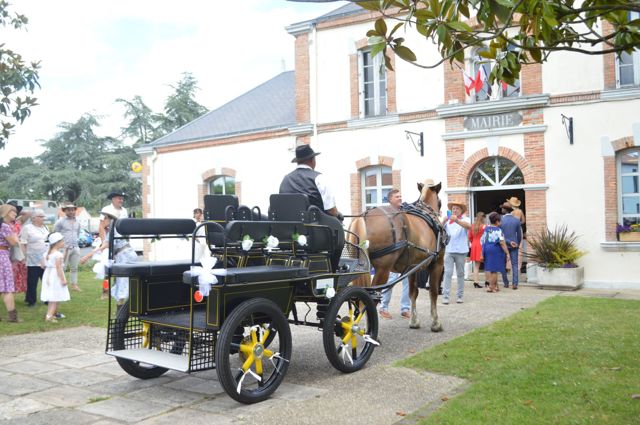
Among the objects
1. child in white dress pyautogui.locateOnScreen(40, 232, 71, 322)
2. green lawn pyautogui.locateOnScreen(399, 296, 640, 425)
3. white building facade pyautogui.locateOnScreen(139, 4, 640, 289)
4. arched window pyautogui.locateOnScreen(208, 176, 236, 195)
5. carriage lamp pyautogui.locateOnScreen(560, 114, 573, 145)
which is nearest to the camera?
green lawn pyautogui.locateOnScreen(399, 296, 640, 425)

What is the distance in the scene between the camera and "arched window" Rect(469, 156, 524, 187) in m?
14.6

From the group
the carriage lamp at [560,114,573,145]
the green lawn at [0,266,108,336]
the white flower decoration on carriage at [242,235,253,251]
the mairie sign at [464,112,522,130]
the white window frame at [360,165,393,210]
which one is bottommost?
the green lawn at [0,266,108,336]

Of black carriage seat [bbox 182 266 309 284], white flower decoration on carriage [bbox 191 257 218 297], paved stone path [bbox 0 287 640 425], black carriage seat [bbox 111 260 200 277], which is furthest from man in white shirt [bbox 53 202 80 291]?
white flower decoration on carriage [bbox 191 257 218 297]

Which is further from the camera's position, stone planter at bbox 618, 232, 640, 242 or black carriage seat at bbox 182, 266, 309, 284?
stone planter at bbox 618, 232, 640, 242

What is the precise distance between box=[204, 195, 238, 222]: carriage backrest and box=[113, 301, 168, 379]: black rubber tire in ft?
3.74

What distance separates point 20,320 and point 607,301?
9779mm

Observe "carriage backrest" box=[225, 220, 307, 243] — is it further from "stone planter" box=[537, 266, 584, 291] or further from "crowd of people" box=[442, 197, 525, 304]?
"stone planter" box=[537, 266, 584, 291]

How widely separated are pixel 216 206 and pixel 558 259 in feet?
31.6

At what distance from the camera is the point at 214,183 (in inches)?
793

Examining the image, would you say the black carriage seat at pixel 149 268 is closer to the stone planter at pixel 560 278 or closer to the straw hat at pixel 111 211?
the straw hat at pixel 111 211

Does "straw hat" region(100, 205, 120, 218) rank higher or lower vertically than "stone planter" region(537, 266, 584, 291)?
higher

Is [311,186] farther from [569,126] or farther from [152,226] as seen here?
[569,126]

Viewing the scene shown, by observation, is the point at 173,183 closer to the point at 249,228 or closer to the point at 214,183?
the point at 214,183

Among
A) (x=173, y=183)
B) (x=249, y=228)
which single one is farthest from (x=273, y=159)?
(x=249, y=228)
